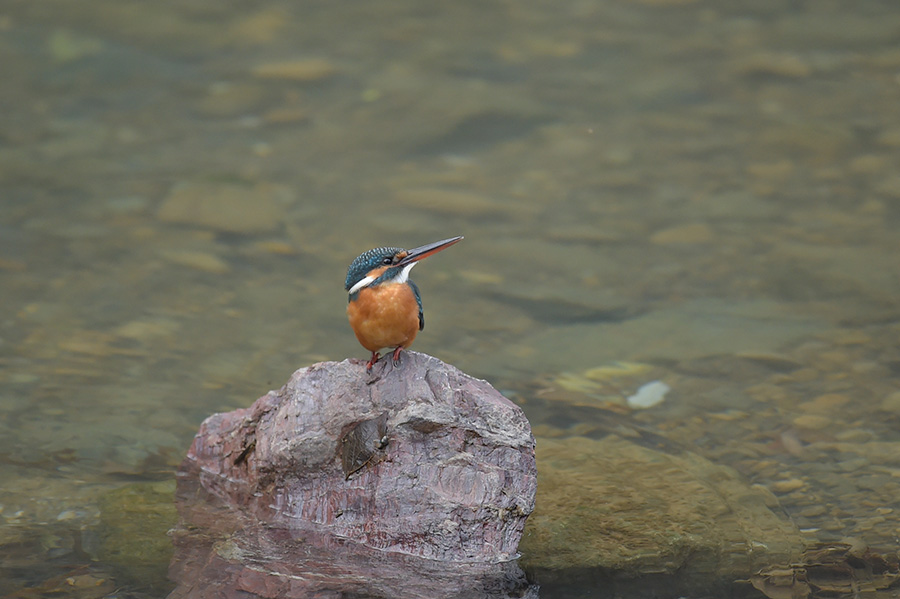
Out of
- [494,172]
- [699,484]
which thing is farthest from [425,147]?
[699,484]

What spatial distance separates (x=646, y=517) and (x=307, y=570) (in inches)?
71.1

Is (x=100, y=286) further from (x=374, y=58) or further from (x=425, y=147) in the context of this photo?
(x=374, y=58)

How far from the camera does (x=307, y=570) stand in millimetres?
4379

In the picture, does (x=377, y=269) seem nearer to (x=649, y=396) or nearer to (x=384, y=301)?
(x=384, y=301)

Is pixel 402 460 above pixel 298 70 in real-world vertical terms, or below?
below

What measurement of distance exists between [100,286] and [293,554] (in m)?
4.58

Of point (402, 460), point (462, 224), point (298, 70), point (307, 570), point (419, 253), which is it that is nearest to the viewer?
point (307, 570)

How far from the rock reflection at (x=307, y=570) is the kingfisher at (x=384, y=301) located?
902mm

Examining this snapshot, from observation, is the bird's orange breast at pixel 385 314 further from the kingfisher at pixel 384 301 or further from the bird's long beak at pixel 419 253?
the bird's long beak at pixel 419 253

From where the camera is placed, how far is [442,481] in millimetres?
A: 4527

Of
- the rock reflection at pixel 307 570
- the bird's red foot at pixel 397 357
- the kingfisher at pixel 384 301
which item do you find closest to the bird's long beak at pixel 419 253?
the kingfisher at pixel 384 301

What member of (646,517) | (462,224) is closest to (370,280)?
(646,517)

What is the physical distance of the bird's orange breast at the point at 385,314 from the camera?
4602 mm

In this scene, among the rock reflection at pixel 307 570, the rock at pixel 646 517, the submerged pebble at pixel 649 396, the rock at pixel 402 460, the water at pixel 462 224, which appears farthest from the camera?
the submerged pebble at pixel 649 396
